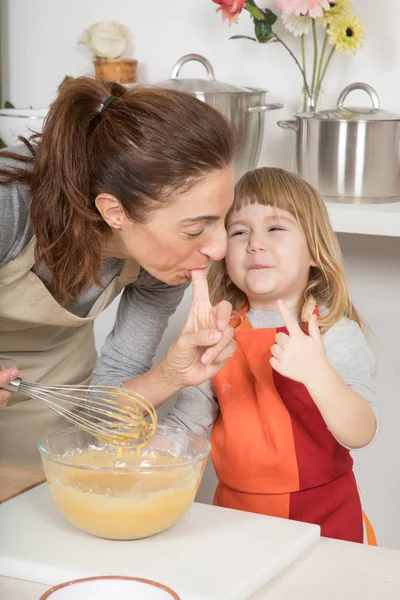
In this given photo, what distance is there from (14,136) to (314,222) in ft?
2.98

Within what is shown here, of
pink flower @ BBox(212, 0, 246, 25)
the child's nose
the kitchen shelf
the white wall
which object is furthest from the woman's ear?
the white wall

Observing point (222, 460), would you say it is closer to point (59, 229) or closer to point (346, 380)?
point (346, 380)

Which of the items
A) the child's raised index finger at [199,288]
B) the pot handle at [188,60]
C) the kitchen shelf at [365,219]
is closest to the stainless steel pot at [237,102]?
the pot handle at [188,60]

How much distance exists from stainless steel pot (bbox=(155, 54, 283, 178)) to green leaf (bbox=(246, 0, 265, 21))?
152mm

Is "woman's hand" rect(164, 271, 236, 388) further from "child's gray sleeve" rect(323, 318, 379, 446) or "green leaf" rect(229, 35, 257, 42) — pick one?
"green leaf" rect(229, 35, 257, 42)

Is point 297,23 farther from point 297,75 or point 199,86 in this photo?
point 199,86

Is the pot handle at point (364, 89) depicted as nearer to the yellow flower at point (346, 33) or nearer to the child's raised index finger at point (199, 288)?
the yellow flower at point (346, 33)


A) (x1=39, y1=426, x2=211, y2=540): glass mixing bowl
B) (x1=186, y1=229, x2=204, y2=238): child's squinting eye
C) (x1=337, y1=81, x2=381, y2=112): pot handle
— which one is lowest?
(x1=39, y1=426, x2=211, y2=540): glass mixing bowl

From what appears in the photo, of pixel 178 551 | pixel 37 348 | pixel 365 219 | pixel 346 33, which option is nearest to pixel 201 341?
pixel 178 551

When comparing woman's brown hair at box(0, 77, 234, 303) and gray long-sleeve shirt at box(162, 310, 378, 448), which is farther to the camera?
gray long-sleeve shirt at box(162, 310, 378, 448)

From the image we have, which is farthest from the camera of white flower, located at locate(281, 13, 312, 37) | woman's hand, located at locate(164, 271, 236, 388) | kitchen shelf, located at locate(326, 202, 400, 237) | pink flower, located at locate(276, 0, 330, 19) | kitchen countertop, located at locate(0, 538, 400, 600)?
white flower, located at locate(281, 13, 312, 37)

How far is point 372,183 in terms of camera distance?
182 cm

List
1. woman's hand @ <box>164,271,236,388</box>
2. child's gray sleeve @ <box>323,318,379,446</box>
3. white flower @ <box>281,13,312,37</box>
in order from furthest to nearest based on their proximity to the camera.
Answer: white flower @ <box>281,13,312,37</box>, child's gray sleeve @ <box>323,318,379,446</box>, woman's hand @ <box>164,271,236,388</box>

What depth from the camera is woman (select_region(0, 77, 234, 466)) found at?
Answer: 1.17 metres
